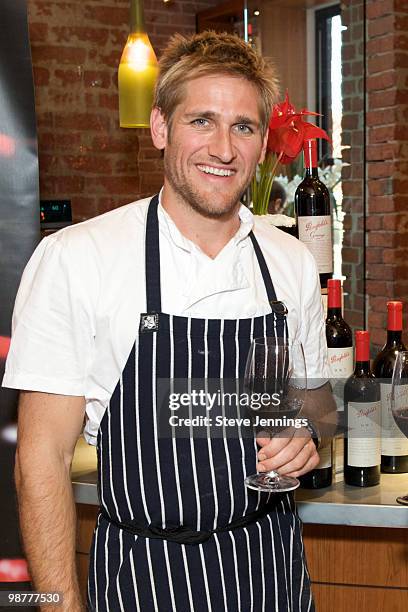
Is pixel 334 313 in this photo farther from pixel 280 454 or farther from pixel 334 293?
pixel 280 454

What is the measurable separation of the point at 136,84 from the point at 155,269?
1.72 m

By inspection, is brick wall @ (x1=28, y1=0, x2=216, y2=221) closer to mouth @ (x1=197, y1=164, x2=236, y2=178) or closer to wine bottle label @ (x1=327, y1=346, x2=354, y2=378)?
wine bottle label @ (x1=327, y1=346, x2=354, y2=378)

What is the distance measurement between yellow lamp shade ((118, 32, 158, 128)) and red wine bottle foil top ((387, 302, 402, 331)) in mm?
1523

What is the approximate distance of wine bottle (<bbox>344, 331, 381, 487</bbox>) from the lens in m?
1.80

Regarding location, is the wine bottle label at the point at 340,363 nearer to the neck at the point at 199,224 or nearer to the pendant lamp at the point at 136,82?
the neck at the point at 199,224

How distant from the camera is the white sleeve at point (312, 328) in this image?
5.67ft

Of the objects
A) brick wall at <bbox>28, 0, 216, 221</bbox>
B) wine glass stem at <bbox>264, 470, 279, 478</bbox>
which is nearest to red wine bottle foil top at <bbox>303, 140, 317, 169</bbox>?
wine glass stem at <bbox>264, 470, 279, 478</bbox>

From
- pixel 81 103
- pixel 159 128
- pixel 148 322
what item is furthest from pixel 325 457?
pixel 81 103

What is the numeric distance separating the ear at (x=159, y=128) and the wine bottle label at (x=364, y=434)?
0.67 m

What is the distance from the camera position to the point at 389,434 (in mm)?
1891

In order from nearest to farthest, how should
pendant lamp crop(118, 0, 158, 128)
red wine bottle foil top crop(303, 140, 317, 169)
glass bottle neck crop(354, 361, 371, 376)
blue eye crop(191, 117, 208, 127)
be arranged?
blue eye crop(191, 117, 208, 127) < glass bottle neck crop(354, 361, 371, 376) < red wine bottle foil top crop(303, 140, 317, 169) < pendant lamp crop(118, 0, 158, 128)

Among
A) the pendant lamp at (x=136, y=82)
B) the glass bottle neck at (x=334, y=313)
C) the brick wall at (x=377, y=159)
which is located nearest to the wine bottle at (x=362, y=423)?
the glass bottle neck at (x=334, y=313)

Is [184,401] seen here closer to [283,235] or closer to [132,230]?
[132,230]

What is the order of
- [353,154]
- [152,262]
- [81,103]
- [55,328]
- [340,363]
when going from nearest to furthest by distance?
[55,328]
[152,262]
[340,363]
[81,103]
[353,154]
